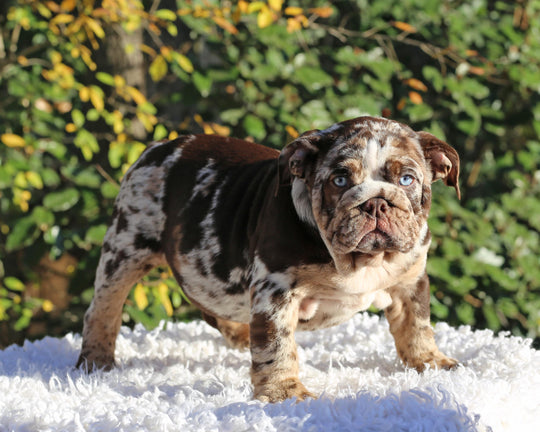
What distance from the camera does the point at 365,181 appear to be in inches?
100

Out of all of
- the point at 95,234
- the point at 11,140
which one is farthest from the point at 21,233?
the point at 11,140

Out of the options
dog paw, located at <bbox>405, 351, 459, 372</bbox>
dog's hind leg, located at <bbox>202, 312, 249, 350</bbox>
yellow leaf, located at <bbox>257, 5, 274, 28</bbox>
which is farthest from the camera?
yellow leaf, located at <bbox>257, 5, 274, 28</bbox>

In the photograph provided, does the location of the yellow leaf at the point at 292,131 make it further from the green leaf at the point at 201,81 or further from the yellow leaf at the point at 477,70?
the yellow leaf at the point at 477,70

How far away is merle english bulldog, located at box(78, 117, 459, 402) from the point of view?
8.41 ft

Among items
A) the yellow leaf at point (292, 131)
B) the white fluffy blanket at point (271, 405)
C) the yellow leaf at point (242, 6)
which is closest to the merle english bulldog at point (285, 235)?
the white fluffy blanket at point (271, 405)

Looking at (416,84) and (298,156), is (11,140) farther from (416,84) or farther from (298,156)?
(416,84)

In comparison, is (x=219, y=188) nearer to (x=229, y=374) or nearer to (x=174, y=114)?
(x=229, y=374)

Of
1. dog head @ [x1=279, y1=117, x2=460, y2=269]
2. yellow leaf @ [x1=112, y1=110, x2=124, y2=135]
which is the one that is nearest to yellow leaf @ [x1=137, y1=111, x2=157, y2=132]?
yellow leaf @ [x1=112, y1=110, x2=124, y2=135]

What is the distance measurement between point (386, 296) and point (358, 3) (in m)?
2.61

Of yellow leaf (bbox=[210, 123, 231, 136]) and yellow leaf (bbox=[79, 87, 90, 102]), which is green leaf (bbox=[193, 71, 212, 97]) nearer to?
yellow leaf (bbox=[210, 123, 231, 136])

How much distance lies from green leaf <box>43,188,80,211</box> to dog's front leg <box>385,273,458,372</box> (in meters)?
2.40

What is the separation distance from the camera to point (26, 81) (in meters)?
4.84

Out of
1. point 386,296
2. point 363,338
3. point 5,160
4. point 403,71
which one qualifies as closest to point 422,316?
point 386,296

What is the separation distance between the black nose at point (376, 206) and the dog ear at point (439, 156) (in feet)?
1.33
